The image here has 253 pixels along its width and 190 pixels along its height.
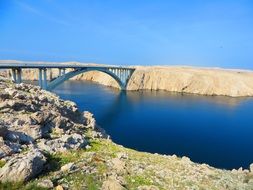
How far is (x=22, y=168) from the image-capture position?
579 inches

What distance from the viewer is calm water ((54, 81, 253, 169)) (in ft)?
149

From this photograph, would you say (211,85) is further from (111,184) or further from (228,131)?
(111,184)

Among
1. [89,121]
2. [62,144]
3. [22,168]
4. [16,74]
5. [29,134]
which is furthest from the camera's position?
[16,74]

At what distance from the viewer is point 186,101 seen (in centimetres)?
9331

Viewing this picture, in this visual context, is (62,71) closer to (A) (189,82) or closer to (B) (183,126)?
(B) (183,126)

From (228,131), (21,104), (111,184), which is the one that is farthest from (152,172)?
(228,131)

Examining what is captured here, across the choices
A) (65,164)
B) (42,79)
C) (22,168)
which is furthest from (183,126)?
(22,168)

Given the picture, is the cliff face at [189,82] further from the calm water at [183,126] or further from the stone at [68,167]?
the stone at [68,167]

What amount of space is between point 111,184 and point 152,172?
4037mm

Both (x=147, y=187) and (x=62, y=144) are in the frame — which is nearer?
(x=147, y=187)

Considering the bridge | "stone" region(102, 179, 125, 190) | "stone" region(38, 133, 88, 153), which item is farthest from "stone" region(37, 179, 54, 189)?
the bridge

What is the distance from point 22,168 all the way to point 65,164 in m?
3.09

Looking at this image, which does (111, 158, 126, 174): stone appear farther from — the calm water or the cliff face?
the cliff face

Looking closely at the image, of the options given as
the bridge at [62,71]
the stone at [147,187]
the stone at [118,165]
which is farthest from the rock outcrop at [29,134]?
the bridge at [62,71]
